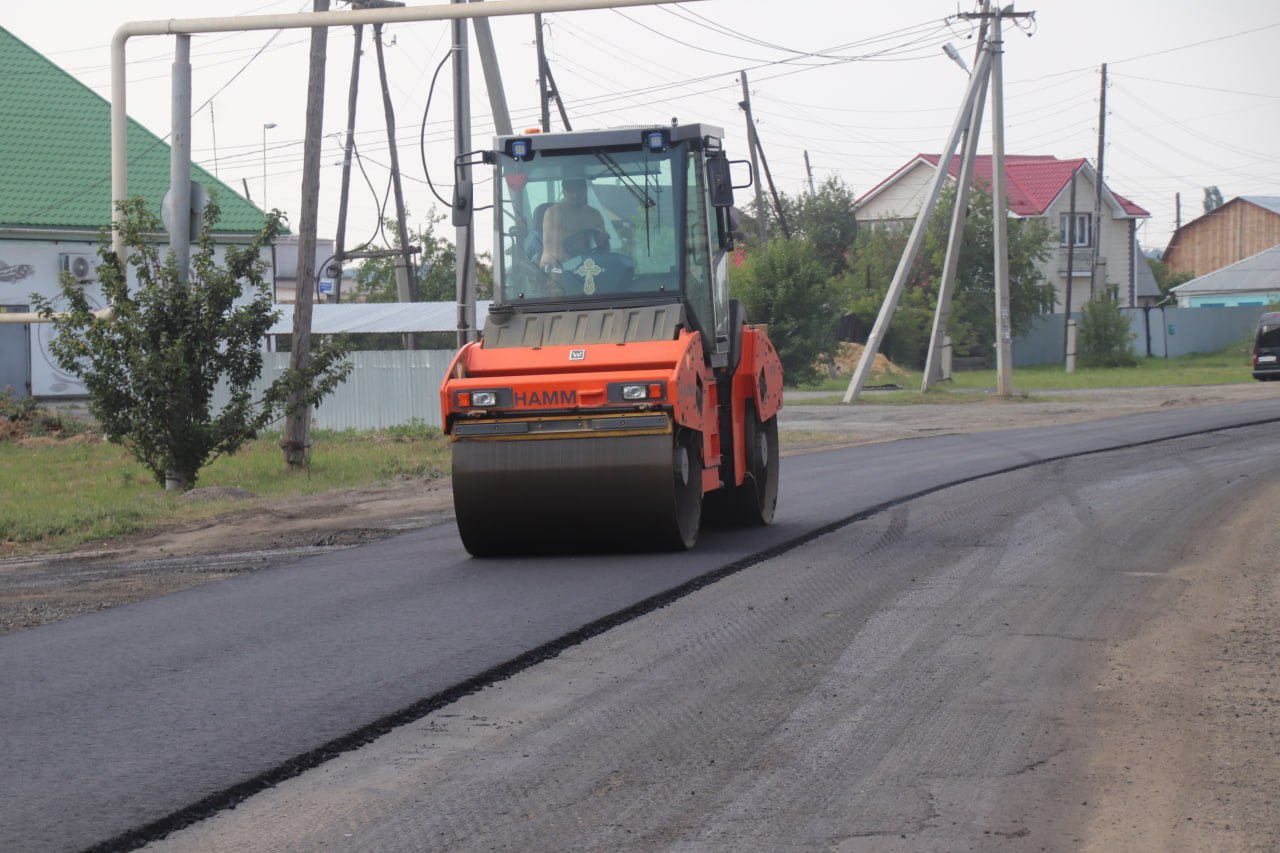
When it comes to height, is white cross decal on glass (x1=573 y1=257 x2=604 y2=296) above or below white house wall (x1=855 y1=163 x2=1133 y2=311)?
below

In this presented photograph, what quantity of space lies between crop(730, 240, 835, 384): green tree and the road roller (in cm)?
3067

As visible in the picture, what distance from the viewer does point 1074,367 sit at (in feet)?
164

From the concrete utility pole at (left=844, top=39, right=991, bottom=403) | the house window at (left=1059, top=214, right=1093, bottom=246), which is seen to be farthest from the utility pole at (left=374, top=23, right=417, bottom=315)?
the house window at (left=1059, top=214, right=1093, bottom=246)

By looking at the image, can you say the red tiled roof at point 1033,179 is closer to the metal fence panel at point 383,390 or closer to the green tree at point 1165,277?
the green tree at point 1165,277

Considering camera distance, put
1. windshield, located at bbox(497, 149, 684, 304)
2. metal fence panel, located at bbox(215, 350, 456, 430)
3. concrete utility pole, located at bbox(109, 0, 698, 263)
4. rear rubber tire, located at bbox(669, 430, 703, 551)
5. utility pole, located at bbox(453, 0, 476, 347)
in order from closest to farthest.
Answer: rear rubber tire, located at bbox(669, 430, 703, 551) < windshield, located at bbox(497, 149, 684, 304) < concrete utility pole, located at bbox(109, 0, 698, 263) < utility pole, located at bbox(453, 0, 476, 347) < metal fence panel, located at bbox(215, 350, 456, 430)

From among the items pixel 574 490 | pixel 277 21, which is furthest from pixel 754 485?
pixel 277 21

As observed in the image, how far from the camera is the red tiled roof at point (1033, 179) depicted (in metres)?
64.8

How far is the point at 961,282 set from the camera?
→ 5328 cm

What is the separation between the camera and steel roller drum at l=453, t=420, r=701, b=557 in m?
9.55

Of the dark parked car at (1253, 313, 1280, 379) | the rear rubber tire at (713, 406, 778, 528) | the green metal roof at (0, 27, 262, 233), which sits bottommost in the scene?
the rear rubber tire at (713, 406, 778, 528)

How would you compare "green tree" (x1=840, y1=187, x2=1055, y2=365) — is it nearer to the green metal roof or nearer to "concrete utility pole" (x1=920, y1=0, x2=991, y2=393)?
"concrete utility pole" (x1=920, y1=0, x2=991, y2=393)

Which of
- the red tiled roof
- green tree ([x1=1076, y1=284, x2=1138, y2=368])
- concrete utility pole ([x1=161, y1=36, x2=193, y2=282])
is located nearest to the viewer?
concrete utility pole ([x1=161, y1=36, x2=193, y2=282])

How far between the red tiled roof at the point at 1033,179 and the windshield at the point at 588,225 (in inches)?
2141

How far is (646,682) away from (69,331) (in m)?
11.6
